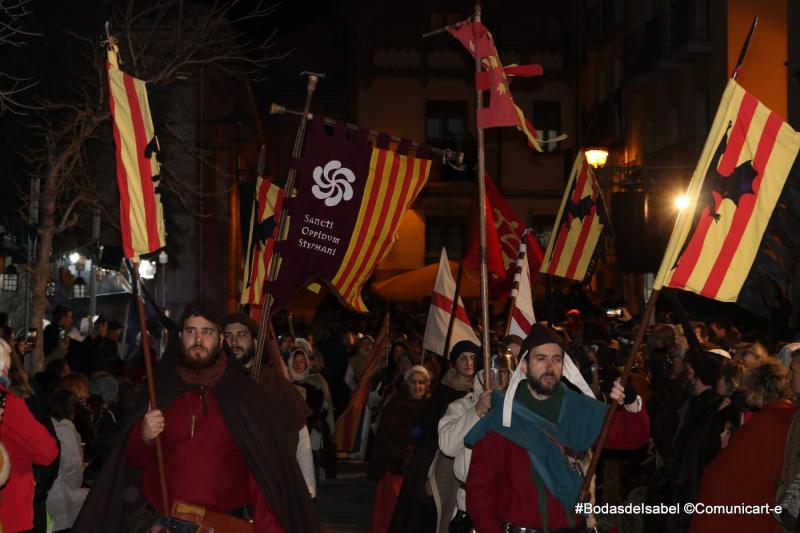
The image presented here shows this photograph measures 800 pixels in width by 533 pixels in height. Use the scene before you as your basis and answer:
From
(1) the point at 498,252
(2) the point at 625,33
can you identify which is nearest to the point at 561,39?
(2) the point at 625,33

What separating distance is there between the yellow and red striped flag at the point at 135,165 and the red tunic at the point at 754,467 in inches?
129

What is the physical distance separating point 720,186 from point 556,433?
143cm

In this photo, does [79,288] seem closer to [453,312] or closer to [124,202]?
[453,312]

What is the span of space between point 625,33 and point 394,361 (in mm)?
20790

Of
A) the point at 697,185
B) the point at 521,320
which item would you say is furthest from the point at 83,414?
the point at 697,185

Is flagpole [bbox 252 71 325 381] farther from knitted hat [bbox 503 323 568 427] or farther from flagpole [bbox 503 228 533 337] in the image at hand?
knitted hat [bbox 503 323 568 427]

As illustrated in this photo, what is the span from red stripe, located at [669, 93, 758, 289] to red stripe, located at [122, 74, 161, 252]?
2.76 m

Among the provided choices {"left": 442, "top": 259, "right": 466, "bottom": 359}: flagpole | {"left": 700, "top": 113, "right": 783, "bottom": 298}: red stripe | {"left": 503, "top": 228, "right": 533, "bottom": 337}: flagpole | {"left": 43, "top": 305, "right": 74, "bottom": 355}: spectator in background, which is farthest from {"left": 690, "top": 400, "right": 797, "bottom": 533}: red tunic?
{"left": 43, "top": 305, "right": 74, "bottom": 355}: spectator in background

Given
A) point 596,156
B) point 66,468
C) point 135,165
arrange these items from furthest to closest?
point 596,156, point 66,468, point 135,165

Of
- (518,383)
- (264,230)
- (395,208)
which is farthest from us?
(264,230)

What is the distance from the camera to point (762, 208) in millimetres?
6816

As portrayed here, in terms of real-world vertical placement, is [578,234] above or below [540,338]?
above

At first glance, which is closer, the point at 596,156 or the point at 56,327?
the point at 56,327

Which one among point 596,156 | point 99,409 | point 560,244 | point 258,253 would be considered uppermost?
point 596,156
